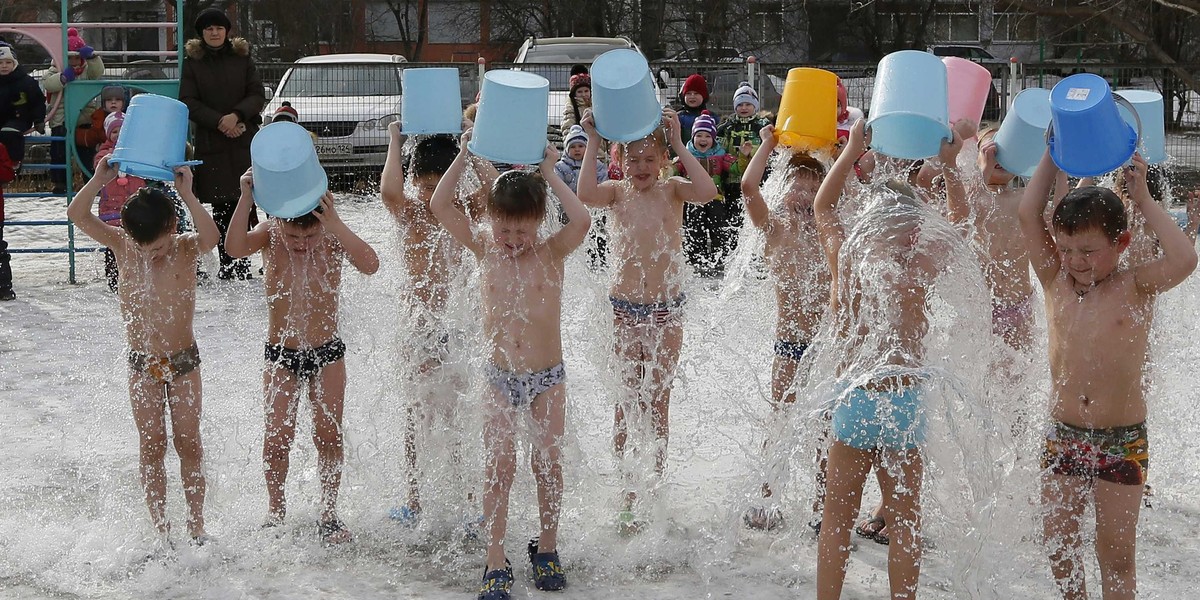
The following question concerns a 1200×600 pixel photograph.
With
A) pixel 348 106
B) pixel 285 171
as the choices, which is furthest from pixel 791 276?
pixel 348 106

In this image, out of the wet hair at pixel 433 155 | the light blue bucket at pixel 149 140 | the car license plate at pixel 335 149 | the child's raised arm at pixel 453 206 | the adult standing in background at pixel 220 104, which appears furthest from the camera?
the car license plate at pixel 335 149

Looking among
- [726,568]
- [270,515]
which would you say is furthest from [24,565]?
[726,568]

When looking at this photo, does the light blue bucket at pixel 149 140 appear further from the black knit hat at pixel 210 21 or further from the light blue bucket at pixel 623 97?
the black knit hat at pixel 210 21

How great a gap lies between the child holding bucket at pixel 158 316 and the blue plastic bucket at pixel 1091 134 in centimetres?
279

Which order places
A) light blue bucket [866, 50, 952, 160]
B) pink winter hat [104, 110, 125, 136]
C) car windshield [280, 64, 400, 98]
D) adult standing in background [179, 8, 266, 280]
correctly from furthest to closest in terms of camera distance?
1. car windshield [280, 64, 400, 98]
2. adult standing in background [179, 8, 266, 280]
3. pink winter hat [104, 110, 125, 136]
4. light blue bucket [866, 50, 952, 160]

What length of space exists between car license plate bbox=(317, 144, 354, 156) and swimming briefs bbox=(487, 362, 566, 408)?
30.8 feet

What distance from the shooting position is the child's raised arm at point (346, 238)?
14.3ft

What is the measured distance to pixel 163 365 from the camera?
4379 millimetres

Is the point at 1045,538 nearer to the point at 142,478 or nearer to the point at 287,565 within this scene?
the point at 287,565

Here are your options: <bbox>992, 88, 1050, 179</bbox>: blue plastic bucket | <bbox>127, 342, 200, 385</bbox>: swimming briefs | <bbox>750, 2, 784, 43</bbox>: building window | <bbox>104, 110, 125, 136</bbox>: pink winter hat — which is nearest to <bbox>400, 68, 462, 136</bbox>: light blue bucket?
<bbox>127, 342, 200, 385</bbox>: swimming briefs

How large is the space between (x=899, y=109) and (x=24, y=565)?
10.8ft

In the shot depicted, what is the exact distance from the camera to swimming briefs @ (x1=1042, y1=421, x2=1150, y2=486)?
348cm

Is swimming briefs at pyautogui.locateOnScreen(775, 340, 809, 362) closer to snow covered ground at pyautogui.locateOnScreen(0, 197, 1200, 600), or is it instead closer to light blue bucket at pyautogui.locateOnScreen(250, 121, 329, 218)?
snow covered ground at pyautogui.locateOnScreen(0, 197, 1200, 600)

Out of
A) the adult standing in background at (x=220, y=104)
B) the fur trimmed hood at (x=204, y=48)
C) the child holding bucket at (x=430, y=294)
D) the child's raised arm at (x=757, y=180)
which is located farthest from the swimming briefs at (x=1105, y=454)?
the fur trimmed hood at (x=204, y=48)
